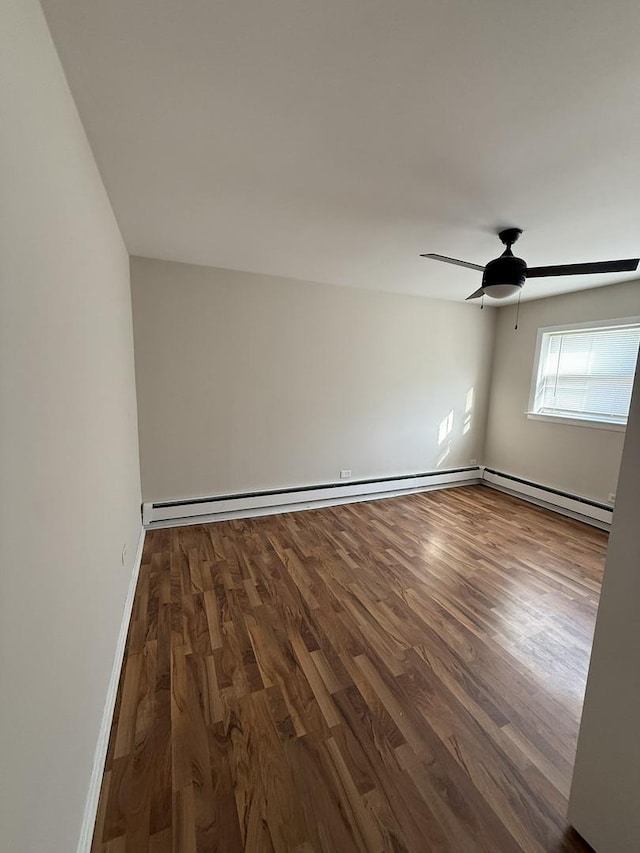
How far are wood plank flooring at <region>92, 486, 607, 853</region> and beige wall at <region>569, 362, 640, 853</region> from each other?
0.17 m

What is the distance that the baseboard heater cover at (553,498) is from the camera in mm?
3594

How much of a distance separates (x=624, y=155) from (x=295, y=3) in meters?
1.52

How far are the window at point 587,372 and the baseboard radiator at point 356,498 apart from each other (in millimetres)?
966

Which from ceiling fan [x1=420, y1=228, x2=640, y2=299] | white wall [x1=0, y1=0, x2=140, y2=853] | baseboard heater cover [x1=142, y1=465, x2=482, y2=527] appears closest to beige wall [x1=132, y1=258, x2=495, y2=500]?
baseboard heater cover [x1=142, y1=465, x2=482, y2=527]

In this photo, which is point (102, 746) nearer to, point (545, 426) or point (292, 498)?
point (292, 498)

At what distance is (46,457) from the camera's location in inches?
35.2

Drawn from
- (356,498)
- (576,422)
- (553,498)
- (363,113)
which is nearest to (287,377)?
(356,498)

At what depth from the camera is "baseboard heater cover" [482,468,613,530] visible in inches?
141

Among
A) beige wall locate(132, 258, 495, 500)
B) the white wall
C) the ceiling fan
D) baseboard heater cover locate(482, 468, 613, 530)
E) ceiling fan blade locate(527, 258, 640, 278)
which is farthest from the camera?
A: baseboard heater cover locate(482, 468, 613, 530)

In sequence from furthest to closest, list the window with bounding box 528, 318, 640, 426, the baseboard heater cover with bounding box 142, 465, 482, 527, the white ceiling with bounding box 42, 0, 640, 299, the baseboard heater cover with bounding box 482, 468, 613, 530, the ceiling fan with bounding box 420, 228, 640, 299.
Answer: the baseboard heater cover with bounding box 482, 468, 613, 530, the window with bounding box 528, 318, 640, 426, the baseboard heater cover with bounding box 142, 465, 482, 527, the ceiling fan with bounding box 420, 228, 640, 299, the white ceiling with bounding box 42, 0, 640, 299

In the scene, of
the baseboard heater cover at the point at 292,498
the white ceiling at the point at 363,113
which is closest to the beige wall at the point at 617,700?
the white ceiling at the point at 363,113

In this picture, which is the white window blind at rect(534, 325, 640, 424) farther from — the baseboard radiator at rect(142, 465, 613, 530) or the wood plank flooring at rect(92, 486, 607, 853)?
the wood plank flooring at rect(92, 486, 607, 853)

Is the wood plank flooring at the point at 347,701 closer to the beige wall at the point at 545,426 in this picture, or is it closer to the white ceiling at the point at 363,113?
the beige wall at the point at 545,426

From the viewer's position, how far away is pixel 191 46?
104cm
